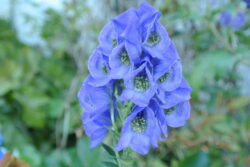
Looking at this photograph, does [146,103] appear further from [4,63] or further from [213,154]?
[4,63]

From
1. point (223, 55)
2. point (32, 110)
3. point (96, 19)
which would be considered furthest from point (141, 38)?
point (32, 110)

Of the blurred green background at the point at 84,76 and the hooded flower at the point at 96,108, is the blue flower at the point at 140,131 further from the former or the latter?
the blurred green background at the point at 84,76

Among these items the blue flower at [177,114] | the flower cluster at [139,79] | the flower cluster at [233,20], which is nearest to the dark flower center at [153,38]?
the flower cluster at [139,79]

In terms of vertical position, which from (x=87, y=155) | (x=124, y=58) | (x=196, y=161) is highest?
(x=124, y=58)

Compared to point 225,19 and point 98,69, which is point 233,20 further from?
point 98,69

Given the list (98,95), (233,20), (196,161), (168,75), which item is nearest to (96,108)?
(98,95)

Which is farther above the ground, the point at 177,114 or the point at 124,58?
the point at 124,58
